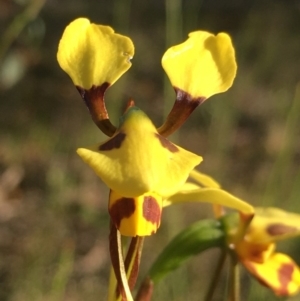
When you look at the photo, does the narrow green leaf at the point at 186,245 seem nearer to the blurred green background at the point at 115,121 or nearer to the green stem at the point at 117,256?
the green stem at the point at 117,256

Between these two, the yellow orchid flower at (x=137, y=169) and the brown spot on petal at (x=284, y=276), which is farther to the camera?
the brown spot on petal at (x=284, y=276)

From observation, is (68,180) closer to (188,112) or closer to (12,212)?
(12,212)

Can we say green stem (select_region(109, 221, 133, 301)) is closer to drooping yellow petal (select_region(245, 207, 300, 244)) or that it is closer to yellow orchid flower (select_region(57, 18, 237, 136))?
yellow orchid flower (select_region(57, 18, 237, 136))

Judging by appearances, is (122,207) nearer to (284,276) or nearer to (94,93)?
(94,93)

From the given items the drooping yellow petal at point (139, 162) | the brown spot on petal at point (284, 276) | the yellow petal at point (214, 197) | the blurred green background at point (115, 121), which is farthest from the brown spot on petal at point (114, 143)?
the blurred green background at point (115, 121)

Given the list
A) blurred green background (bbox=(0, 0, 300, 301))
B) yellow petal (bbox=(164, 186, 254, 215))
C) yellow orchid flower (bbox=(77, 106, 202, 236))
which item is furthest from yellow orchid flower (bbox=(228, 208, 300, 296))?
blurred green background (bbox=(0, 0, 300, 301))

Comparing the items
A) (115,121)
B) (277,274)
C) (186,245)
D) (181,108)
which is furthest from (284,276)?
(115,121)
